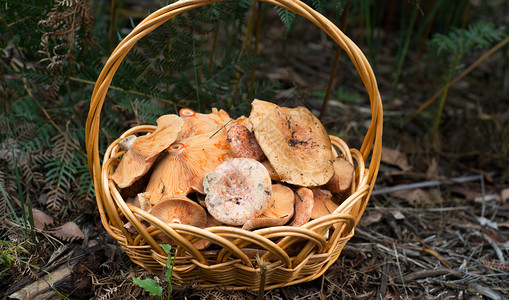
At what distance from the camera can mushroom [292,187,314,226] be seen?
1.57 metres

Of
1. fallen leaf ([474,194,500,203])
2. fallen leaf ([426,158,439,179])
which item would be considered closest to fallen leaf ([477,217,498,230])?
fallen leaf ([474,194,500,203])

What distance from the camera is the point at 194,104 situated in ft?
7.99

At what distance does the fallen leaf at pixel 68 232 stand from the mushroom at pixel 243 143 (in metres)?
0.89

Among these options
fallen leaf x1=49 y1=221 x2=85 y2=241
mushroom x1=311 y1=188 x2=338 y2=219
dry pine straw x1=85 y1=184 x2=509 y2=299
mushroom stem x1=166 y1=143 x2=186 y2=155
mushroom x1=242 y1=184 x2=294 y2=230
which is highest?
mushroom stem x1=166 y1=143 x2=186 y2=155

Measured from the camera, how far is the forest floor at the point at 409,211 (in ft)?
5.87

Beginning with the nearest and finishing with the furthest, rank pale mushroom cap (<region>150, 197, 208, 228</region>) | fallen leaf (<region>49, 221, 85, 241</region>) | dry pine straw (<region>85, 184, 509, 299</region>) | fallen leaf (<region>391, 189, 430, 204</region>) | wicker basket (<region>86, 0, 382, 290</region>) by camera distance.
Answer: wicker basket (<region>86, 0, 382, 290</region>) < pale mushroom cap (<region>150, 197, 208, 228</region>) < dry pine straw (<region>85, 184, 509, 299</region>) < fallen leaf (<region>49, 221, 85, 241</region>) < fallen leaf (<region>391, 189, 430, 204</region>)

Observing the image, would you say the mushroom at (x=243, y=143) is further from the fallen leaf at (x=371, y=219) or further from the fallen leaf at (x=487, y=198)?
the fallen leaf at (x=487, y=198)

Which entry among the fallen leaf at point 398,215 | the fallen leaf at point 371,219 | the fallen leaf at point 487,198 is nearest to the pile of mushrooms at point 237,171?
the fallen leaf at point 371,219

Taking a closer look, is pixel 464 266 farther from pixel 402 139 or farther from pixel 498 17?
pixel 498 17

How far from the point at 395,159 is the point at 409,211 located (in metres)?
0.50

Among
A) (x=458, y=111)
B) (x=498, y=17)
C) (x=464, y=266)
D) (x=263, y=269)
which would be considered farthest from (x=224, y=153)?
(x=498, y=17)

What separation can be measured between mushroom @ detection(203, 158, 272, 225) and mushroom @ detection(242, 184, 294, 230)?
4 centimetres

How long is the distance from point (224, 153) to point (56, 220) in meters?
0.94

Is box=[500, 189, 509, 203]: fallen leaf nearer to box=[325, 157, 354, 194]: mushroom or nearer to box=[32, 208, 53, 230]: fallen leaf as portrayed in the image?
box=[325, 157, 354, 194]: mushroom
